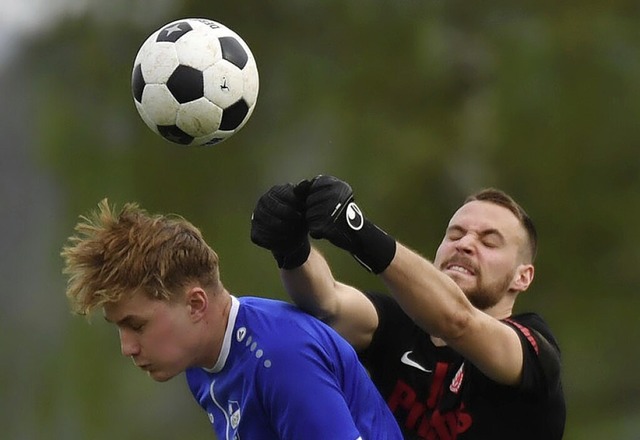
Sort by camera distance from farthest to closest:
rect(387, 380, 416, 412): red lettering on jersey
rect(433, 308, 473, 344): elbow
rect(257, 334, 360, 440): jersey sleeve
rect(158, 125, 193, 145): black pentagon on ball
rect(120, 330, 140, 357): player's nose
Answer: rect(387, 380, 416, 412): red lettering on jersey < rect(158, 125, 193, 145): black pentagon on ball < rect(433, 308, 473, 344): elbow < rect(120, 330, 140, 357): player's nose < rect(257, 334, 360, 440): jersey sleeve

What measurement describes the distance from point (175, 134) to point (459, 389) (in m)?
1.55

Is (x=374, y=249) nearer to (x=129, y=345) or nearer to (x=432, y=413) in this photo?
(x=129, y=345)

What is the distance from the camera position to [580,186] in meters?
16.1

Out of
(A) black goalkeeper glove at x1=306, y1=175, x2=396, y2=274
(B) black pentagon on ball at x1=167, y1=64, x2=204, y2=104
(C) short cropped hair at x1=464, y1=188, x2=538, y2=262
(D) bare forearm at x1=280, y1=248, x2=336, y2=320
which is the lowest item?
(D) bare forearm at x1=280, y1=248, x2=336, y2=320

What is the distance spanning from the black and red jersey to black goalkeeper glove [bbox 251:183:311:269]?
3.58 feet

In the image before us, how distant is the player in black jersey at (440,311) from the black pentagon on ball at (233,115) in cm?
61

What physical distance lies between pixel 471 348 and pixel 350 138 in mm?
11245

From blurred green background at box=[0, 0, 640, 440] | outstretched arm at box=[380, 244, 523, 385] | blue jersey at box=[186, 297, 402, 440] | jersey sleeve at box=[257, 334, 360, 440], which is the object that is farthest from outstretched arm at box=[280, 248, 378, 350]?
blurred green background at box=[0, 0, 640, 440]

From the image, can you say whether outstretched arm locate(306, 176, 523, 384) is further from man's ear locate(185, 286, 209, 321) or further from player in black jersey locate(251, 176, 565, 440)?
man's ear locate(185, 286, 209, 321)

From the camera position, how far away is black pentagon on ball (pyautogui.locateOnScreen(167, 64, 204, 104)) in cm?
571

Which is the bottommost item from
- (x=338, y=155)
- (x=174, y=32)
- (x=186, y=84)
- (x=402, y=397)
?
(x=402, y=397)

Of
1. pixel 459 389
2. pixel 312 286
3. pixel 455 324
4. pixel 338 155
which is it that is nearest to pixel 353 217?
pixel 312 286

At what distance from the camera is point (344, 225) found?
4938mm

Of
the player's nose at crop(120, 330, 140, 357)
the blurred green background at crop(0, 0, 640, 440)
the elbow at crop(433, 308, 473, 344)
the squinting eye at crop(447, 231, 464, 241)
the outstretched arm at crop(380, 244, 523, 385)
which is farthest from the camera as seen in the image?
the blurred green background at crop(0, 0, 640, 440)
